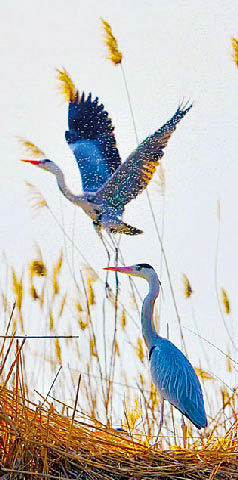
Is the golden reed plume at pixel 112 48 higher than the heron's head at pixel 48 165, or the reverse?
the heron's head at pixel 48 165

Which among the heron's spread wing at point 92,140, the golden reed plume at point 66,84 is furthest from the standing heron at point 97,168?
the golden reed plume at point 66,84

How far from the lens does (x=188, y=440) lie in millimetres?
3512

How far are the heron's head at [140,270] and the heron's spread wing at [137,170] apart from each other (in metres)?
1.55

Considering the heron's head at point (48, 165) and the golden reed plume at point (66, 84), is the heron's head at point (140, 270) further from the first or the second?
the heron's head at point (48, 165)

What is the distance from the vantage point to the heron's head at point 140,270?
158 inches

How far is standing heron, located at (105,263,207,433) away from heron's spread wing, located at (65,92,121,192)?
321 centimetres

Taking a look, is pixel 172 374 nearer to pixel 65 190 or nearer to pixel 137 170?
pixel 137 170

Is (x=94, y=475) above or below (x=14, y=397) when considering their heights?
below

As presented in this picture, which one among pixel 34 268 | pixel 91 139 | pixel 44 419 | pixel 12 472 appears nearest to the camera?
pixel 12 472

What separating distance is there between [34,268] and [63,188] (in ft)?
11.2

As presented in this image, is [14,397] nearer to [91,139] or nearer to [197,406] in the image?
[197,406]

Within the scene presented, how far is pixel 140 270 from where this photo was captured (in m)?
4.07

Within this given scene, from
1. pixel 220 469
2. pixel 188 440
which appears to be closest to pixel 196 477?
pixel 220 469

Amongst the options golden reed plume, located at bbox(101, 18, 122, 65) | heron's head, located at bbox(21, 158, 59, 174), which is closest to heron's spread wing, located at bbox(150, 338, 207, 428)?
golden reed plume, located at bbox(101, 18, 122, 65)
